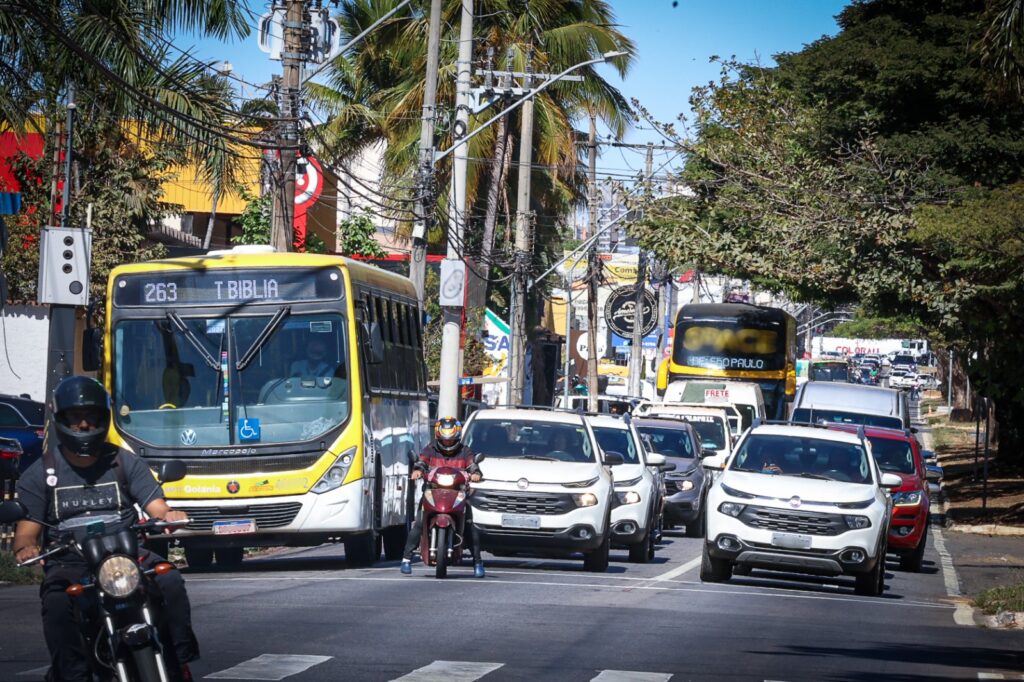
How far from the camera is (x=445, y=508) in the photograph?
1727cm

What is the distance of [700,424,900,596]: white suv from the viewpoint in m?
17.6

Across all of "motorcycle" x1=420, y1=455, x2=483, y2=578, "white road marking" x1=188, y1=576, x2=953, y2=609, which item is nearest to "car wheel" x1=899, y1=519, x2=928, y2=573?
"white road marking" x1=188, y1=576, x2=953, y2=609

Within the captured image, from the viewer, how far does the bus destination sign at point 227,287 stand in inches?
708

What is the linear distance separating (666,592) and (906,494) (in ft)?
20.0

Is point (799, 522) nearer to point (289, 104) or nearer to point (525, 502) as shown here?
point (525, 502)

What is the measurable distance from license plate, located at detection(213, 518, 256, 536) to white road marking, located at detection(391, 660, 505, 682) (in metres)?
6.66

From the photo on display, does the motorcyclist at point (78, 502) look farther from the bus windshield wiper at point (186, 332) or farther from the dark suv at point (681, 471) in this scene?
the dark suv at point (681, 471)

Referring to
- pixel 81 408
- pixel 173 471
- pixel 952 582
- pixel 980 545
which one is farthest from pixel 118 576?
pixel 980 545

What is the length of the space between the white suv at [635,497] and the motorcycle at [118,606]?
13.4 metres

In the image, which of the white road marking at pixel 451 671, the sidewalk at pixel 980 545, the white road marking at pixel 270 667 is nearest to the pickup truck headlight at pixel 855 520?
the sidewalk at pixel 980 545

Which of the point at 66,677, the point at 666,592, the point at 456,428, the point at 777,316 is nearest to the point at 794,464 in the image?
the point at 666,592

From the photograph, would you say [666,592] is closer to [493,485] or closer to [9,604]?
[493,485]

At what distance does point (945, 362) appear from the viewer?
352ft

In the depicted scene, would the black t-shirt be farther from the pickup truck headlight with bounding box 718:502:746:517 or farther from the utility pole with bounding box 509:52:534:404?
the utility pole with bounding box 509:52:534:404
